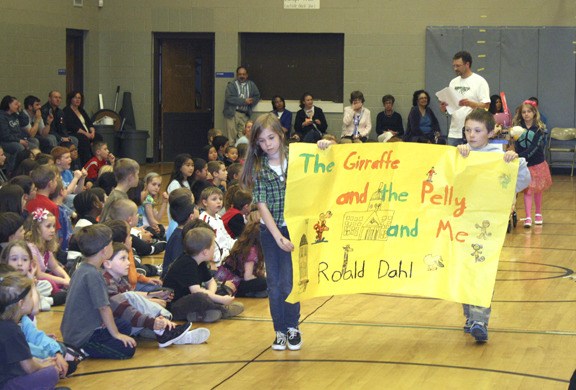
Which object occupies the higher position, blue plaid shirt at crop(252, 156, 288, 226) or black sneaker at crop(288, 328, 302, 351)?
blue plaid shirt at crop(252, 156, 288, 226)

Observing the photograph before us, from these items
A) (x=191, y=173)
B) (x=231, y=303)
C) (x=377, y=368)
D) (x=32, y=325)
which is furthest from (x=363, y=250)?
(x=191, y=173)

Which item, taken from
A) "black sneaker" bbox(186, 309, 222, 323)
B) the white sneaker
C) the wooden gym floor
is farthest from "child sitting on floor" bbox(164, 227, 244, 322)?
the white sneaker

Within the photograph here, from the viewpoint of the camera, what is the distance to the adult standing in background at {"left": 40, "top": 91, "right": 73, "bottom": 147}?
14492 millimetres

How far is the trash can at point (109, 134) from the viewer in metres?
16.5

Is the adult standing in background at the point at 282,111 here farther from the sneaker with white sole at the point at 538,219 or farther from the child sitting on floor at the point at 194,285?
the child sitting on floor at the point at 194,285

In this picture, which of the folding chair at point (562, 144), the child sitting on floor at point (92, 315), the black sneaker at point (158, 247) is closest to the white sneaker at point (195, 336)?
the child sitting on floor at point (92, 315)

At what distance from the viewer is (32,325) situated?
4918mm

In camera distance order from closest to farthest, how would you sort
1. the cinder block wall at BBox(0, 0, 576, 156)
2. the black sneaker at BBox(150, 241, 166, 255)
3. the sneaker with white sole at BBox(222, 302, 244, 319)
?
the sneaker with white sole at BBox(222, 302, 244, 319), the black sneaker at BBox(150, 241, 166, 255), the cinder block wall at BBox(0, 0, 576, 156)

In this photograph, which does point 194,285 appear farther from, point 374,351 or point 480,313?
point 480,313

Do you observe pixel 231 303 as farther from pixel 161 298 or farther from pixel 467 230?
pixel 467 230

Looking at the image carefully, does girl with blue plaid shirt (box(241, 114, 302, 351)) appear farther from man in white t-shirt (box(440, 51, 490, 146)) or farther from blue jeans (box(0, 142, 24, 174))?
blue jeans (box(0, 142, 24, 174))

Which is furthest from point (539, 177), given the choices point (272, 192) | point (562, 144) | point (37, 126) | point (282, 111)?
point (37, 126)

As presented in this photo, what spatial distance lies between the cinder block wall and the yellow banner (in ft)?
36.7

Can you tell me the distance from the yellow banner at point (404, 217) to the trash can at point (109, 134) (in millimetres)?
11371
